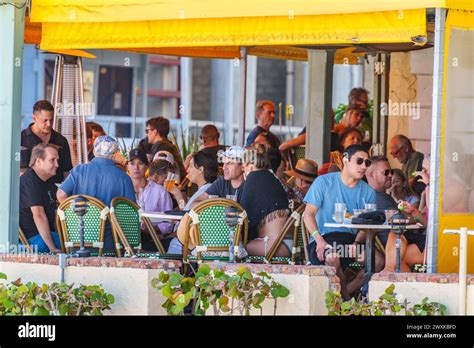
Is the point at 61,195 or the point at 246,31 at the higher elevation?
the point at 246,31

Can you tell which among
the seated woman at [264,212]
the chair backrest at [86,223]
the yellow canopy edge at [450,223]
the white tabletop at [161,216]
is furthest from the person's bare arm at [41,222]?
the yellow canopy edge at [450,223]

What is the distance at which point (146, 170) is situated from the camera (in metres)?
13.5

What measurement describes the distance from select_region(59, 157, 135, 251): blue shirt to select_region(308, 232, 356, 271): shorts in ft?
4.89

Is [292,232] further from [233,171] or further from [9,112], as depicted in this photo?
[9,112]

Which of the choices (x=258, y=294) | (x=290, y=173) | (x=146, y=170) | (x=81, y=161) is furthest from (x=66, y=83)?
(x=258, y=294)

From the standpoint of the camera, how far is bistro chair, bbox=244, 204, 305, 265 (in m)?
10.8

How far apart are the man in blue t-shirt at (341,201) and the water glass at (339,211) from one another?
0.05 meters

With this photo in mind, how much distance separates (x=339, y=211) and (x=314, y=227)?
23cm

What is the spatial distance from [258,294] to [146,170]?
4.54 meters

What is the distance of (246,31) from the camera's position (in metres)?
10.5

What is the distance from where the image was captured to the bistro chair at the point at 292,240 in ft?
35.3

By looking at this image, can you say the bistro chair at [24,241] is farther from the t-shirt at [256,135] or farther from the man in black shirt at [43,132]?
the t-shirt at [256,135]

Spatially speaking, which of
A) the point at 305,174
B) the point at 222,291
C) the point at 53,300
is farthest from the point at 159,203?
the point at 222,291
